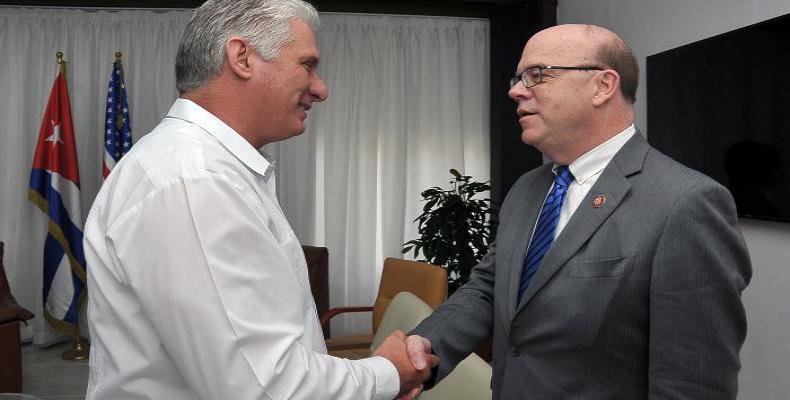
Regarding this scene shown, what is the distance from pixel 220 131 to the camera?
1.19 m

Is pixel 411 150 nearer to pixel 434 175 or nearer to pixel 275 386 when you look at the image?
pixel 434 175

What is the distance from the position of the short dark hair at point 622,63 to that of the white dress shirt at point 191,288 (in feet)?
2.77

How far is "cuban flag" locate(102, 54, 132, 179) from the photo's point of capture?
5055mm

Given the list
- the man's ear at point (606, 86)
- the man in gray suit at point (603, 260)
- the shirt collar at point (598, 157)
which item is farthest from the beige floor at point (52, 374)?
the man's ear at point (606, 86)

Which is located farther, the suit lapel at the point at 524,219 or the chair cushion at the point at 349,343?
the chair cushion at the point at 349,343

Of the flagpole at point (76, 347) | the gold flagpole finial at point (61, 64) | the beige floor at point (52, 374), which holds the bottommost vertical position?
the beige floor at point (52, 374)

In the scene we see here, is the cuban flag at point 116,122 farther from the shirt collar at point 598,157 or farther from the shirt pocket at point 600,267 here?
the shirt pocket at point 600,267

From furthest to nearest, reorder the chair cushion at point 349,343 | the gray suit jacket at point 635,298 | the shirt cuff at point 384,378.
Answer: the chair cushion at point 349,343 → the shirt cuff at point 384,378 → the gray suit jacket at point 635,298

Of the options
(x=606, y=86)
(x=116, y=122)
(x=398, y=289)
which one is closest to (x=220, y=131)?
(x=606, y=86)

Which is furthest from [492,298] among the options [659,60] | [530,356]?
[659,60]

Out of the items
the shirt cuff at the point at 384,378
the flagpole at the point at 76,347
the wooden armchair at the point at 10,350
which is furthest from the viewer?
the flagpole at the point at 76,347

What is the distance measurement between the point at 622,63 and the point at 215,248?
1002 mm

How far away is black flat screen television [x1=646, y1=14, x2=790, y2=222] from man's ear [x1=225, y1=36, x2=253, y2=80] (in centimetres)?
236

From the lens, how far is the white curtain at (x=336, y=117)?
17.7 ft
